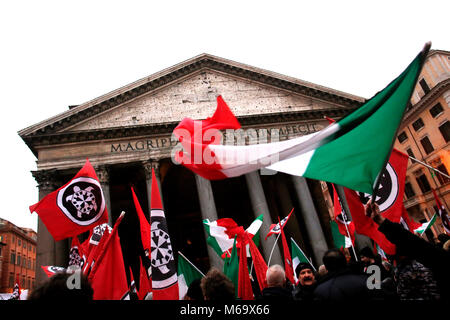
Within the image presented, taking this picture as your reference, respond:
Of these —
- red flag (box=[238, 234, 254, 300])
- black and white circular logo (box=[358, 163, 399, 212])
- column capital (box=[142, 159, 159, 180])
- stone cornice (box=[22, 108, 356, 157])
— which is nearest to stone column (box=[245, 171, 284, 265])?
stone cornice (box=[22, 108, 356, 157])

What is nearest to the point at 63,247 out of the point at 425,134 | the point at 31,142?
the point at 31,142

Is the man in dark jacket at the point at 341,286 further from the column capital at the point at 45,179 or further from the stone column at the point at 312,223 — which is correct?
the column capital at the point at 45,179

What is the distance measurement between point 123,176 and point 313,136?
1714cm

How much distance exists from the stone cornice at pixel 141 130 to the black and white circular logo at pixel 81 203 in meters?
10.8

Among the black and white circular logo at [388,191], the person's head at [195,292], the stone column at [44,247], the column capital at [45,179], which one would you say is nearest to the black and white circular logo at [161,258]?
the person's head at [195,292]

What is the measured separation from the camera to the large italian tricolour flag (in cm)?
274

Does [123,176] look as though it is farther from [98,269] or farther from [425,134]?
[425,134]

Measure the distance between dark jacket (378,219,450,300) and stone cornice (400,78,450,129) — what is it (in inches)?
1009

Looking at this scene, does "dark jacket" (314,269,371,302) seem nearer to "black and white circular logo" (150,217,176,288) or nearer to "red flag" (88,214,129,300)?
"black and white circular logo" (150,217,176,288)

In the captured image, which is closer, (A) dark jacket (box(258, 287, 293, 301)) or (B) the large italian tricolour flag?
(B) the large italian tricolour flag

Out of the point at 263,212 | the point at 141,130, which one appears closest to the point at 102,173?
the point at 141,130

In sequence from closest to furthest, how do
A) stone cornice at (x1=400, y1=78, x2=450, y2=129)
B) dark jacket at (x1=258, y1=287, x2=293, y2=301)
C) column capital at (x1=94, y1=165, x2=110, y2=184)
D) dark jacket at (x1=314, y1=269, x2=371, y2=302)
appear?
dark jacket at (x1=314, y1=269, x2=371, y2=302) < dark jacket at (x1=258, y1=287, x2=293, y2=301) < column capital at (x1=94, y1=165, x2=110, y2=184) < stone cornice at (x1=400, y1=78, x2=450, y2=129)

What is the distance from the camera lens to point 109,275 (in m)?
4.22

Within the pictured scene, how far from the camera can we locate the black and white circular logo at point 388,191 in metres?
4.51
